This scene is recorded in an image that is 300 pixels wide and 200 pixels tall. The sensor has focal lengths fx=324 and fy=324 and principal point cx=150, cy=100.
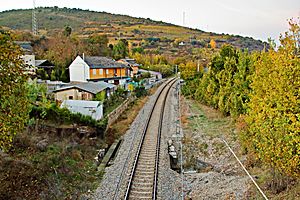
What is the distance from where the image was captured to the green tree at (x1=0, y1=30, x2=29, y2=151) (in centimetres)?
758

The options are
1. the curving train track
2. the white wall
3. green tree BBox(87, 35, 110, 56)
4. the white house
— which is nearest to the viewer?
the curving train track

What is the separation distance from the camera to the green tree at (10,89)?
7.58 m

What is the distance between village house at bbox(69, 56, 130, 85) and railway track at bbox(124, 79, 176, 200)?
19.8m

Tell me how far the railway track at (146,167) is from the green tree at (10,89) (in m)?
6.83

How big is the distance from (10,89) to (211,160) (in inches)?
532

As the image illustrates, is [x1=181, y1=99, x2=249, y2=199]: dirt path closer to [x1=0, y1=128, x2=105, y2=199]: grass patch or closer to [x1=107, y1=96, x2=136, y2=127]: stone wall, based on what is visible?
[x1=0, y1=128, x2=105, y2=199]: grass patch

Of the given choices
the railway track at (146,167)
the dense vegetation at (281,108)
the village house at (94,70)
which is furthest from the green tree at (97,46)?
the dense vegetation at (281,108)

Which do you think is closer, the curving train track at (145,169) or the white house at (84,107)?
the curving train track at (145,169)

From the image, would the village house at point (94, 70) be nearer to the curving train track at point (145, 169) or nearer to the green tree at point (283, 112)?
the curving train track at point (145, 169)

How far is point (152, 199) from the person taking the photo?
1347 centimetres

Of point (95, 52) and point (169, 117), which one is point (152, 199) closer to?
point (169, 117)

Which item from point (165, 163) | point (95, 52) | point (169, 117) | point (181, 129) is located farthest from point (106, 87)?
point (95, 52)

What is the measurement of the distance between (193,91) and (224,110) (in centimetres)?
1719

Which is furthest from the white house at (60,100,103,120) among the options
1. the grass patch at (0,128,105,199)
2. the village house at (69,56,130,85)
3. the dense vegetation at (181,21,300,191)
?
the village house at (69,56,130,85)
